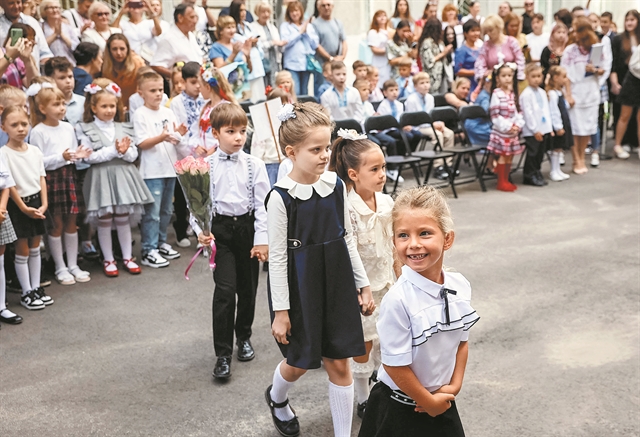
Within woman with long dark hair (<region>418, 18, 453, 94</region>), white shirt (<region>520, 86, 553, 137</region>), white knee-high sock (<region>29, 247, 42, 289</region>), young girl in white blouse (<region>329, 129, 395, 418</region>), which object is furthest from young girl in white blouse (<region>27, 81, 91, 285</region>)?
woman with long dark hair (<region>418, 18, 453, 94</region>)

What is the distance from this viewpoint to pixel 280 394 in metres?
3.24

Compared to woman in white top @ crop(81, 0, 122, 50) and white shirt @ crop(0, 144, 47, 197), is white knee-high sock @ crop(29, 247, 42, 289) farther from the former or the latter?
woman in white top @ crop(81, 0, 122, 50)

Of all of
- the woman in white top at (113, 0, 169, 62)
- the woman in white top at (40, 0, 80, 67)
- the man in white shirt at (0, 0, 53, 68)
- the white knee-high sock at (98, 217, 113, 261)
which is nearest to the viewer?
the white knee-high sock at (98, 217, 113, 261)

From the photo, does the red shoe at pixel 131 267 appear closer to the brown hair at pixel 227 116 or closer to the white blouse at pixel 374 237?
the brown hair at pixel 227 116

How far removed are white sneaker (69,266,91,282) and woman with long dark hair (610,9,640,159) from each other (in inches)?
291

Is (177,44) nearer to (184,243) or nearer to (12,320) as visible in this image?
(184,243)

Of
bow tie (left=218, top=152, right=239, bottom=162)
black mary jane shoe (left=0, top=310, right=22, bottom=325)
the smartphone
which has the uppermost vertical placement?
the smartphone

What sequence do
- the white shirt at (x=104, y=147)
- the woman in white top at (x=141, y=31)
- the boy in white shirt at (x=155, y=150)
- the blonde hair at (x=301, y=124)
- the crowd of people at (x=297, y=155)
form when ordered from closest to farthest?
the crowd of people at (x=297, y=155) → the blonde hair at (x=301, y=124) → the white shirt at (x=104, y=147) → the boy in white shirt at (x=155, y=150) → the woman in white top at (x=141, y=31)

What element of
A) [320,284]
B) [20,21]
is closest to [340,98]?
[20,21]

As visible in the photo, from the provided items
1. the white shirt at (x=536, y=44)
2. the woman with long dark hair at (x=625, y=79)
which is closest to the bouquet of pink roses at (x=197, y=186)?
the woman with long dark hair at (x=625, y=79)

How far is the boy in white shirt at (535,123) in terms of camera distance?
329 inches

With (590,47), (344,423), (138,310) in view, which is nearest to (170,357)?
(138,310)

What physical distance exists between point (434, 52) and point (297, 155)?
25.2 feet

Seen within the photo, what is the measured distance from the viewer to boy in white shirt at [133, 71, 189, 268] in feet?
19.1
